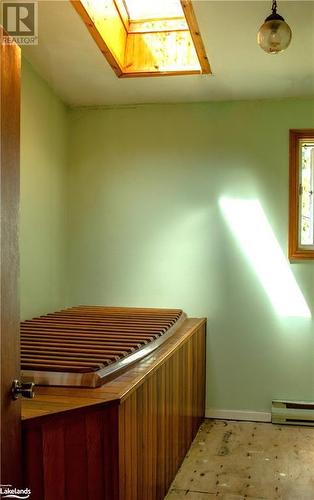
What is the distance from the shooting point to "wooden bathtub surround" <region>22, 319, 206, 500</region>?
161 cm

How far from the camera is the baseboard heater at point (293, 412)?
370cm

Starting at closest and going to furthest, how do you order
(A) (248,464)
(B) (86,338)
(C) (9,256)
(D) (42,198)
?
(C) (9,256) < (B) (86,338) < (A) (248,464) < (D) (42,198)

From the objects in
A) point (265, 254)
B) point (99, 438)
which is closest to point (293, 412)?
point (265, 254)

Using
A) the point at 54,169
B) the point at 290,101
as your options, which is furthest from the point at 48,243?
the point at 290,101

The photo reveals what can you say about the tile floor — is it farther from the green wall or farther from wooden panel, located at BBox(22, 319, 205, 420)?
wooden panel, located at BBox(22, 319, 205, 420)

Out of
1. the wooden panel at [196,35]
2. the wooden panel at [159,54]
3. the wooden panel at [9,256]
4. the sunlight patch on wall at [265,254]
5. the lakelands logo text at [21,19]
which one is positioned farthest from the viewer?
the sunlight patch on wall at [265,254]

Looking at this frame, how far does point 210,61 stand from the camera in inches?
125

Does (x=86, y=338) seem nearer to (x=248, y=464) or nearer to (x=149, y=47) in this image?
(x=248, y=464)

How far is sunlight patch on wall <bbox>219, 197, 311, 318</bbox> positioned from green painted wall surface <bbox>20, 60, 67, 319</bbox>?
4.36 ft

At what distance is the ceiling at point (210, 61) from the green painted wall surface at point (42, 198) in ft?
0.65

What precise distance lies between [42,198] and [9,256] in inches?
88.6

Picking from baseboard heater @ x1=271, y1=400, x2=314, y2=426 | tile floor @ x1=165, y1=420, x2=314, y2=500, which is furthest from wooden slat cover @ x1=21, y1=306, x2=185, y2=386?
baseboard heater @ x1=271, y1=400, x2=314, y2=426

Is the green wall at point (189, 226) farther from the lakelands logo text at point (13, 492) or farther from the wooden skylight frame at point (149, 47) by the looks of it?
the lakelands logo text at point (13, 492)

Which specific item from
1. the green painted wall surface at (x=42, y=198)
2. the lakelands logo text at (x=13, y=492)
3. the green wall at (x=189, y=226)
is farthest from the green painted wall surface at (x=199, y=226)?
the lakelands logo text at (x=13, y=492)
